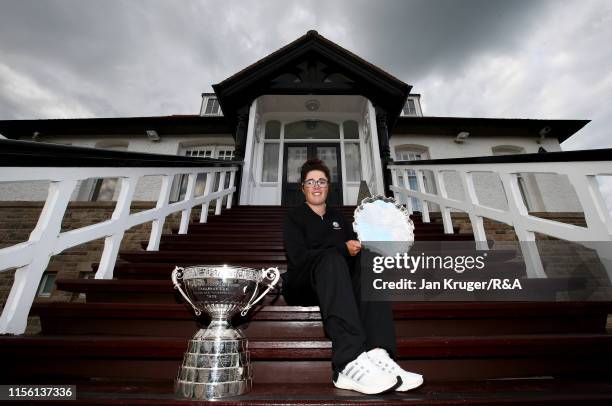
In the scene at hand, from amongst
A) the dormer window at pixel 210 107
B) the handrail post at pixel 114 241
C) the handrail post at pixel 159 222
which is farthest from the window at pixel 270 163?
the handrail post at pixel 114 241

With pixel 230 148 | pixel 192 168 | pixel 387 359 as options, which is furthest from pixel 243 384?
pixel 230 148

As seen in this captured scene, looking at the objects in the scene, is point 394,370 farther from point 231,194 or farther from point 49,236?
point 231,194

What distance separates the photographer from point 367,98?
6.17 m

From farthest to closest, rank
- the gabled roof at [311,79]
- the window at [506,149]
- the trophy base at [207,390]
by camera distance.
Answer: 1. the window at [506,149]
2. the gabled roof at [311,79]
3. the trophy base at [207,390]

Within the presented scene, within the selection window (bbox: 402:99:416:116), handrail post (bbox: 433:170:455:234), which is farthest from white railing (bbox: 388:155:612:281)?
window (bbox: 402:99:416:116)

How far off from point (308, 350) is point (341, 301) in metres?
0.36

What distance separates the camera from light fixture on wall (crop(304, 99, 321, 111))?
668 cm

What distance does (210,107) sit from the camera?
32.8ft

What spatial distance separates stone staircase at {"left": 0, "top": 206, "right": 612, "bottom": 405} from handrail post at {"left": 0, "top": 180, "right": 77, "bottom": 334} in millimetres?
138

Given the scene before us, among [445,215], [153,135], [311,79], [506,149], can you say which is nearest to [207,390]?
[445,215]

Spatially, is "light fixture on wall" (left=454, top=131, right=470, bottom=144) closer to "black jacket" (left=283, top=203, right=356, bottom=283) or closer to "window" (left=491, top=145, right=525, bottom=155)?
"window" (left=491, top=145, right=525, bottom=155)

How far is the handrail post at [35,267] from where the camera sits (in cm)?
162

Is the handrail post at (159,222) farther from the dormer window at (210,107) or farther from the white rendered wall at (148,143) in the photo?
the dormer window at (210,107)

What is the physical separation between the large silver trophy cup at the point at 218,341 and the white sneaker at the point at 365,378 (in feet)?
1.47
